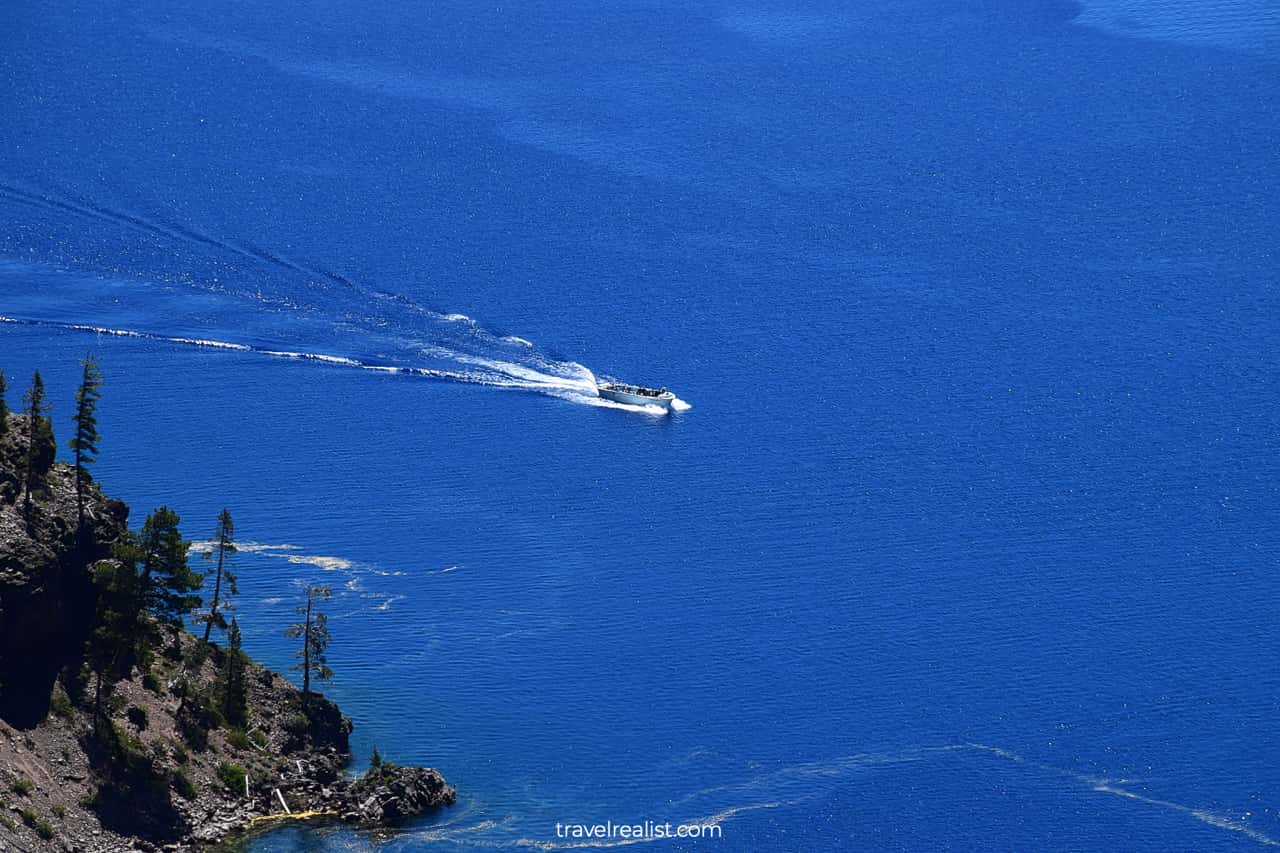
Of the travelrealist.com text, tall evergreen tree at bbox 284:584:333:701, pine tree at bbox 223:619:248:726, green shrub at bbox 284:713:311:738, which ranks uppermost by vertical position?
tall evergreen tree at bbox 284:584:333:701

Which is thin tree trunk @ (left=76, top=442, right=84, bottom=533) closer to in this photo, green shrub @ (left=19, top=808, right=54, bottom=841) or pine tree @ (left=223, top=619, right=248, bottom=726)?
pine tree @ (left=223, top=619, right=248, bottom=726)

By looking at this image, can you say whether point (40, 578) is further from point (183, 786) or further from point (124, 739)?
point (183, 786)

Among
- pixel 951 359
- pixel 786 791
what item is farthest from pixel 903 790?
pixel 951 359

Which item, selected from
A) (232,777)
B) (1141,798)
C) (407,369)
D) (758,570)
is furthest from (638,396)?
(232,777)

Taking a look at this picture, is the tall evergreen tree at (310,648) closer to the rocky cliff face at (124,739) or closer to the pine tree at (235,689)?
the rocky cliff face at (124,739)

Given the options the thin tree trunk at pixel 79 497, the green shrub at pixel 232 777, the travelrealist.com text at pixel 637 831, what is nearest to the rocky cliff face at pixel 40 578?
the thin tree trunk at pixel 79 497

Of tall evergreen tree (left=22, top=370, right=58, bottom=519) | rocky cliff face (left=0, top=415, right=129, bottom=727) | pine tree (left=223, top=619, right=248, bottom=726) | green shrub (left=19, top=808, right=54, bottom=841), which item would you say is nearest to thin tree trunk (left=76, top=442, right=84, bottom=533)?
rocky cliff face (left=0, top=415, right=129, bottom=727)
